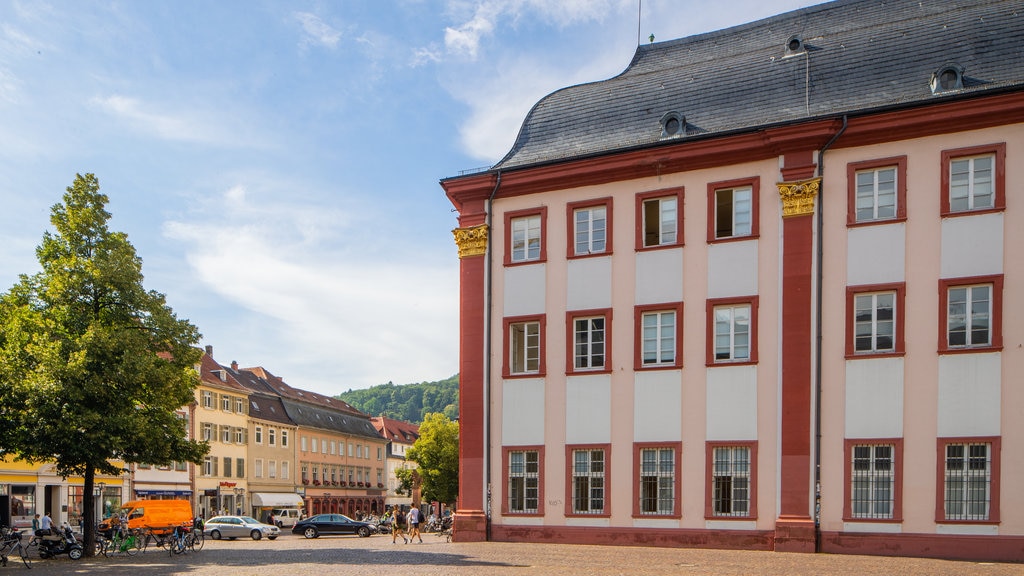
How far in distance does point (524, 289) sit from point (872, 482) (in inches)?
398

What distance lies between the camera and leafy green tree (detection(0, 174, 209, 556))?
92.6 ft

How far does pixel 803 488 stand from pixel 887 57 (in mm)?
10807

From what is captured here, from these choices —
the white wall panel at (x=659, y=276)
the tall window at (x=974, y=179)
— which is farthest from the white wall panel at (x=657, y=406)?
the tall window at (x=974, y=179)

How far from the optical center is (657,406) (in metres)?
26.2

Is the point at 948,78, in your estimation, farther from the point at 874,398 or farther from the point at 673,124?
the point at 874,398

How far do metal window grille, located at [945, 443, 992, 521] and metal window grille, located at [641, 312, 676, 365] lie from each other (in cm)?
686

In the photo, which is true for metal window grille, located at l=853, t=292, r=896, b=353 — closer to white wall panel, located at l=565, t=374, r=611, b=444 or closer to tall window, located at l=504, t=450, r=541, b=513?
white wall panel, located at l=565, t=374, r=611, b=444

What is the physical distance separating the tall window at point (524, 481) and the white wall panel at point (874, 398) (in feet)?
26.6

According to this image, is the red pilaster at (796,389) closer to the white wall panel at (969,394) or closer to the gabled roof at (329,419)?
the white wall panel at (969,394)

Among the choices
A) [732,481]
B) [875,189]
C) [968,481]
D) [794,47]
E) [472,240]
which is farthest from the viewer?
[472,240]

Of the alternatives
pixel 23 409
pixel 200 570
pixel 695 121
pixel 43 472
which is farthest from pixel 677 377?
pixel 43 472

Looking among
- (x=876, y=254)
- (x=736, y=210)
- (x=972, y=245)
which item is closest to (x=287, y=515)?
(x=736, y=210)

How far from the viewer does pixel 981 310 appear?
2325cm

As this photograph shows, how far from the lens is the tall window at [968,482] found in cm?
2267
